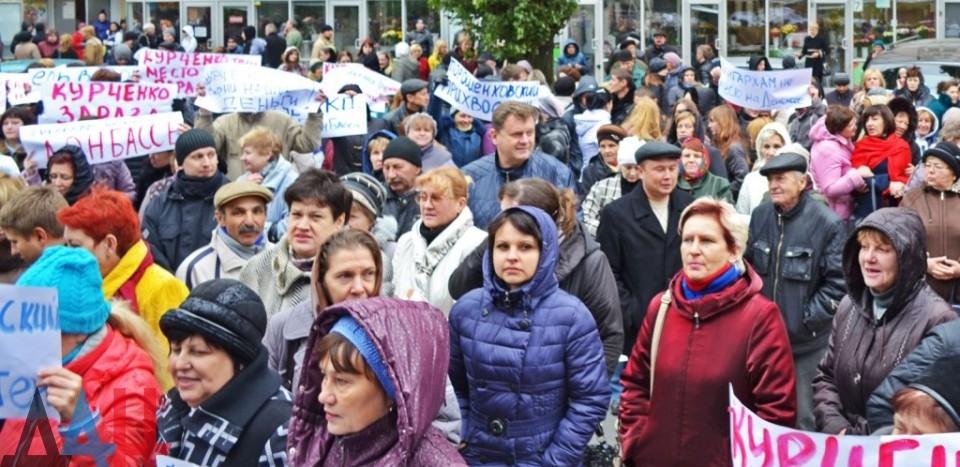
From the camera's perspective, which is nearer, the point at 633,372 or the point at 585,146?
the point at 633,372

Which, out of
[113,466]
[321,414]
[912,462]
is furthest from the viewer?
[113,466]

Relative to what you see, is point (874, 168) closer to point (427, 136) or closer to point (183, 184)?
point (427, 136)

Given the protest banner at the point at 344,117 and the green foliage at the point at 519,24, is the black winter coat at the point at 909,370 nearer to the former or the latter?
the protest banner at the point at 344,117

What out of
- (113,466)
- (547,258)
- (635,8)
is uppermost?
Result: (635,8)

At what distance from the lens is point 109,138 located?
10.8 meters

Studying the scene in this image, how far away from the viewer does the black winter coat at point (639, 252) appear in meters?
8.04

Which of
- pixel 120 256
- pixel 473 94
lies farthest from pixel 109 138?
pixel 120 256

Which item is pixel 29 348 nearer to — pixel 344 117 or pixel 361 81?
pixel 344 117

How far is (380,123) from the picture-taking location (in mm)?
13336

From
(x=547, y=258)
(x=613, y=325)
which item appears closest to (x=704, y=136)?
(x=613, y=325)

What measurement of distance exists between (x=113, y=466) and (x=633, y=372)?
6.94 feet

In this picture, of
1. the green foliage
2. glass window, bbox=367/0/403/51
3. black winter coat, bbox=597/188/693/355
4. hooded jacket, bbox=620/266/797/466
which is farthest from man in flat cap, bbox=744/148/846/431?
glass window, bbox=367/0/403/51

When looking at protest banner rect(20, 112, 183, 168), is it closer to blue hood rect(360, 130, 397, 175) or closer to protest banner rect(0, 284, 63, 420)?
blue hood rect(360, 130, 397, 175)

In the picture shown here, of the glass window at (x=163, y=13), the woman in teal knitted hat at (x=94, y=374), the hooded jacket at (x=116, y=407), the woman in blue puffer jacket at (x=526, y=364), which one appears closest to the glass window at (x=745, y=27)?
the glass window at (x=163, y=13)
